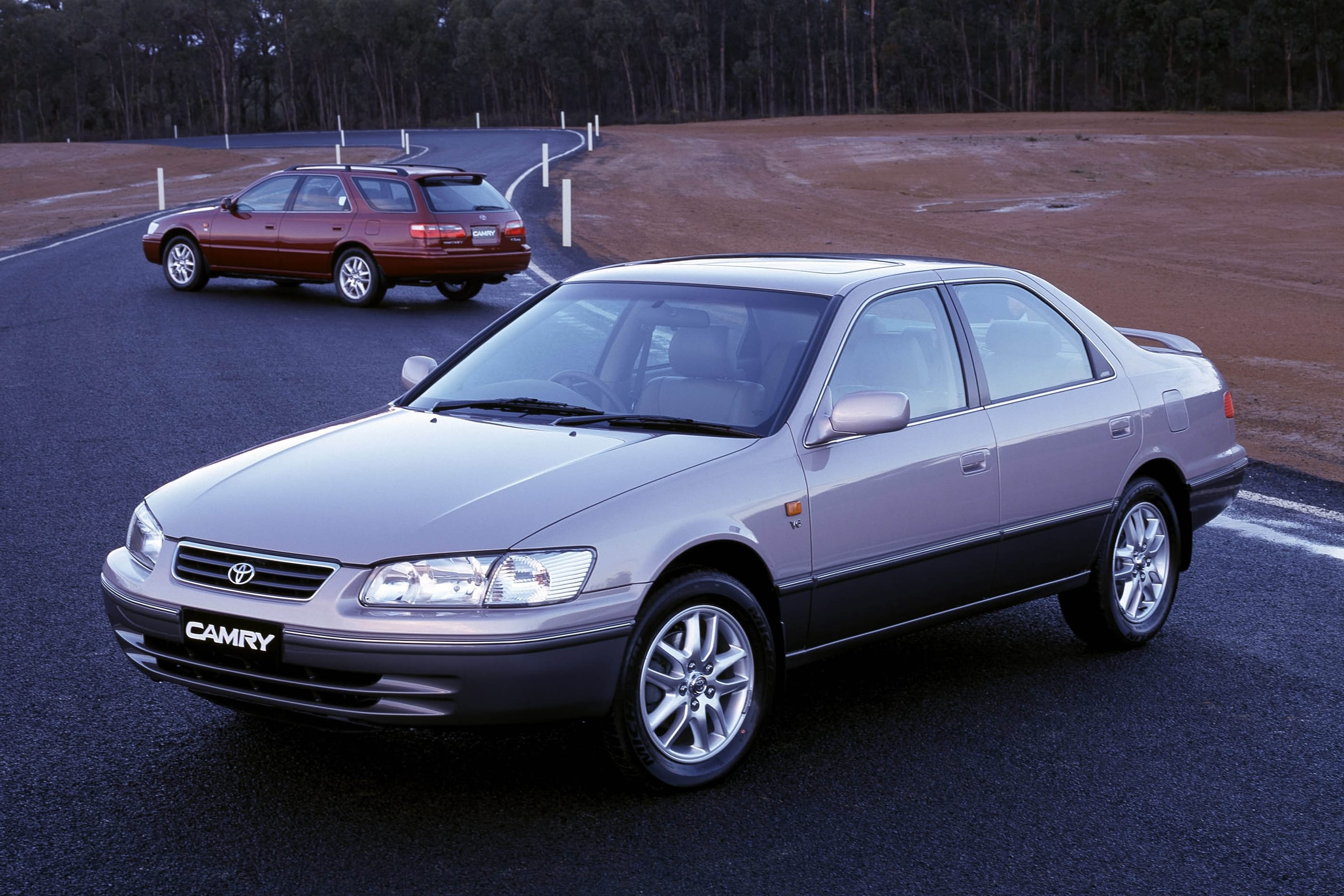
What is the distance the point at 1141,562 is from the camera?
240 inches

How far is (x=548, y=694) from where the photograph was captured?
4.10m

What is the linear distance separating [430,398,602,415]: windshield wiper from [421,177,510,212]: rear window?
41.5 ft

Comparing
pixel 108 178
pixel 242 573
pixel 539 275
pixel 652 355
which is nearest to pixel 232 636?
pixel 242 573

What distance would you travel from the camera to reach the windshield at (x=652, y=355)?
5.06 metres

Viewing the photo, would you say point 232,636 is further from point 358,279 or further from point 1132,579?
point 358,279

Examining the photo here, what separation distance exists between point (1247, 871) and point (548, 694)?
1894 mm

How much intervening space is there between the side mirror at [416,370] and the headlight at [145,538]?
1.34m

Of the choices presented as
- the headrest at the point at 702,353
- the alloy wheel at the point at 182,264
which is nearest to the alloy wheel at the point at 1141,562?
the headrest at the point at 702,353

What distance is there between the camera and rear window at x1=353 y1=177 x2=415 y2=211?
58.4ft

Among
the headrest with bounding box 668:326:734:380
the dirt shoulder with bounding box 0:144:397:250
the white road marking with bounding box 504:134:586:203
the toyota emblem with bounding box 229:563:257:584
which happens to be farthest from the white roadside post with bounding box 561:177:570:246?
the toyota emblem with bounding box 229:563:257:584

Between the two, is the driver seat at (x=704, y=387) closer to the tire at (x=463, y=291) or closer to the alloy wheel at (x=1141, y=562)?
the alloy wheel at (x=1141, y=562)

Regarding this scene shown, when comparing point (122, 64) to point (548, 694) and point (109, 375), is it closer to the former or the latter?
point (109, 375)

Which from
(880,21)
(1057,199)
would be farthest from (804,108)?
(1057,199)

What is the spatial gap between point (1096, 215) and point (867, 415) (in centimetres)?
3230
